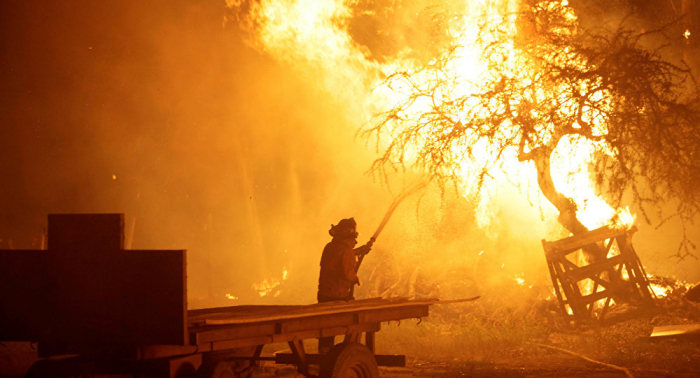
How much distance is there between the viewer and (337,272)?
8633mm

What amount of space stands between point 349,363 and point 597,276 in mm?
7444

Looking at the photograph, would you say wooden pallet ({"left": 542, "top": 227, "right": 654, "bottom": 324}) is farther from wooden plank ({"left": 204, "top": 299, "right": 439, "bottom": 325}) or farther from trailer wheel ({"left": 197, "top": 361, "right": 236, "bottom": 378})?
trailer wheel ({"left": 197, "top": 361, "right": 236, "bottom": 378})

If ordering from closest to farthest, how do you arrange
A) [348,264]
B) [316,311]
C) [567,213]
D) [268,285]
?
[316,311] < [348,264] < [567,213] < [268,285]

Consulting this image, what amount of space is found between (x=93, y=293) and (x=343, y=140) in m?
16.8

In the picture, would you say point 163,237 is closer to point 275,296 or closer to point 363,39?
point 275,296

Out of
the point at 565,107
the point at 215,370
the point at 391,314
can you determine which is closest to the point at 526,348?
the point at 565,107

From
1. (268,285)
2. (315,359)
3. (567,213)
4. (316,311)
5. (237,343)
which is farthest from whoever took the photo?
(268,285)

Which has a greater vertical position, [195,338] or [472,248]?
[472,248]

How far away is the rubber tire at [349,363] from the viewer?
6.66m

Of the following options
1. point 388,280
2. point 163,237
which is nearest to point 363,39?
point 388,280

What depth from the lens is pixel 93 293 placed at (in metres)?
5.02

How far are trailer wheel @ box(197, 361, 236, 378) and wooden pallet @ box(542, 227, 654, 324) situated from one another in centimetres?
809

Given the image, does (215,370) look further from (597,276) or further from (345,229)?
(597,276)

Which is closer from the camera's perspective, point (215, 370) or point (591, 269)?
point (215, 370)
